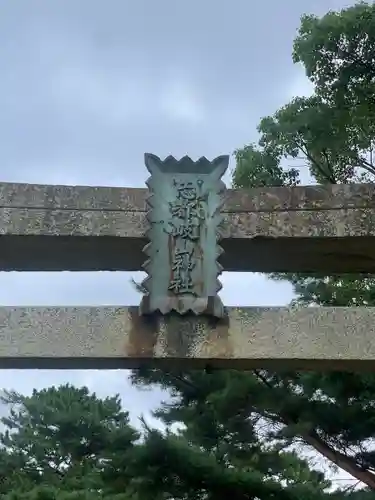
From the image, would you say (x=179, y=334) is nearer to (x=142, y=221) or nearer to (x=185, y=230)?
(x=185, y=230)

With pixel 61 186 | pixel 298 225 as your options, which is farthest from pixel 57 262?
pixel 298 225

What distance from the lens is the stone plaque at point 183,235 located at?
3.80 m

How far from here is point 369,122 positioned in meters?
A: 6.14

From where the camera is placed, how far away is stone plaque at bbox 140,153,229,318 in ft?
12.5

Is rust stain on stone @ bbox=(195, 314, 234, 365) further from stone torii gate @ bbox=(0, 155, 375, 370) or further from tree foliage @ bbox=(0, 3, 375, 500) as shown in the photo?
tree foliage @ bbox=(0, 3, 375, 500)

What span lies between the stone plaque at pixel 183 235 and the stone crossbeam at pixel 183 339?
0.11 metres

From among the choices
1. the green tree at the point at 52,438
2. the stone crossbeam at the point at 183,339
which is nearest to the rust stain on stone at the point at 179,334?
the stone crossbeam at the point at 183,339

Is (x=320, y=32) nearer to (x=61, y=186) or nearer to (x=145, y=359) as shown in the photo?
(x=61, y=186)

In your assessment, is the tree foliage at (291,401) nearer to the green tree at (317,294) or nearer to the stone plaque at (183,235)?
the green tree at (317,294)

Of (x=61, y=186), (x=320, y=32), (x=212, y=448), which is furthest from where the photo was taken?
(x=320, y=32)

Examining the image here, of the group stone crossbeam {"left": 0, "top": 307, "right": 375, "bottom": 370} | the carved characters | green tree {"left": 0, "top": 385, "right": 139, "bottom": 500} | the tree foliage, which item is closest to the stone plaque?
the carved characters

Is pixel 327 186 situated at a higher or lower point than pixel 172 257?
higher

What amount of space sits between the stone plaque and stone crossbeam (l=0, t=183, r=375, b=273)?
0.56 feet

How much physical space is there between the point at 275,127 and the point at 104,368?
132 inches
